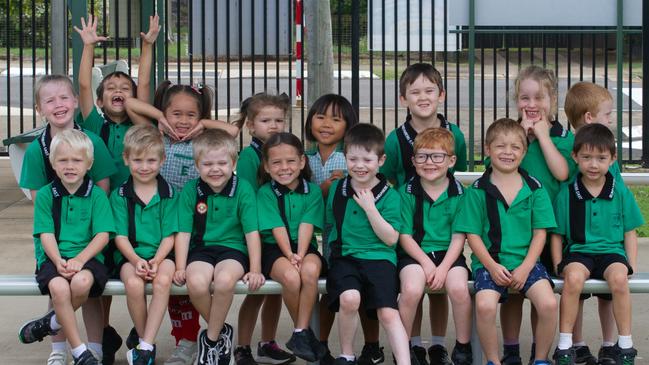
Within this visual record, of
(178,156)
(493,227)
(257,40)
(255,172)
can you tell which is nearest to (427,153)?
(493,227)

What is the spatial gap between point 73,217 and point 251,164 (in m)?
0.80

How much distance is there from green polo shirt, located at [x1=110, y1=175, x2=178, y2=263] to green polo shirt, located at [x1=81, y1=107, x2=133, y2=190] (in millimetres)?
396

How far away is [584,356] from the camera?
5.17 m

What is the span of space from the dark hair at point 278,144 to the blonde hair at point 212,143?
0.43 ft

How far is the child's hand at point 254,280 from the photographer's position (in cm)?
477

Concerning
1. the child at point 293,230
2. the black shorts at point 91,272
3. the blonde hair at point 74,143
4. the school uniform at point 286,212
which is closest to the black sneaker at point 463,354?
the child at point 293,230

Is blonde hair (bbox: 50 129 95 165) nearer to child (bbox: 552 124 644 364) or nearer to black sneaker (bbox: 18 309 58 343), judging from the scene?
black sneaker (bbox: 18 309 58 343)

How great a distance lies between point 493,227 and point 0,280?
194 cm

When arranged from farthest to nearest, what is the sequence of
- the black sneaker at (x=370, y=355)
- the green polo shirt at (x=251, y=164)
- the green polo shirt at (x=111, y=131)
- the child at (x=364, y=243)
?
the green polo shirt at (x=111, y=131)
the green polo shirt at (x=251, y=164)
the black sneaker at (x=370, y=355)
the child at (x=364, y=243)

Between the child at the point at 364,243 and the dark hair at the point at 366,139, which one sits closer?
the child at the point at 364,243

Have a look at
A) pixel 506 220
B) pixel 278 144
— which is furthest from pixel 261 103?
pixel 506 220

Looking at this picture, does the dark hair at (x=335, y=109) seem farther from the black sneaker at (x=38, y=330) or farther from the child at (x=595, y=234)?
the black sneaker at (x=38, y=330)

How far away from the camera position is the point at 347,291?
185 inches

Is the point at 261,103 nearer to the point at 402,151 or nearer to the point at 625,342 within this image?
the point at 402,151
